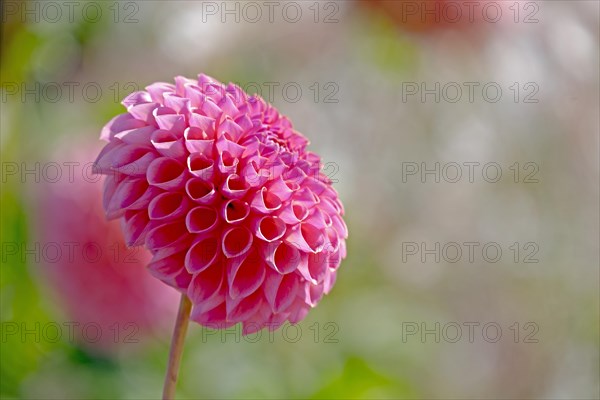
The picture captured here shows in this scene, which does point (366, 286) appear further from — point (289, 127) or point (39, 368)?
point (289, 127)

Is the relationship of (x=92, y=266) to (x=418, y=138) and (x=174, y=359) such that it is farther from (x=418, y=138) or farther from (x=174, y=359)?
(x=418, y=138)

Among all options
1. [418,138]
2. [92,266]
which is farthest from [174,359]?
[418,138]

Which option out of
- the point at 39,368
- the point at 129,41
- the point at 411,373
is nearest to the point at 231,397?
the point at 39,368

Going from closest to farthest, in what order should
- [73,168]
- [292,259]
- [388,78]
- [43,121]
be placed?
1. [292,259]
2. [73,168]
3. [43,121]
4. [388,78]

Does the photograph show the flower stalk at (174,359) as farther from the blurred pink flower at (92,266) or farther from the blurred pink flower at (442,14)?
the blurred pink flower at (442,14)

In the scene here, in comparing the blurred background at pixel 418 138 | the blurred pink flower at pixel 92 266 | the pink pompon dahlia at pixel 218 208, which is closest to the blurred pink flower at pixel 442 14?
the blurred background at pixel 418 138

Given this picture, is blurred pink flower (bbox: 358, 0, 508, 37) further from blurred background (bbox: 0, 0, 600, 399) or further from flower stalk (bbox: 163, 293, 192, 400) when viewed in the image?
flower stalk (bbox: 163, 293, 192, 400)

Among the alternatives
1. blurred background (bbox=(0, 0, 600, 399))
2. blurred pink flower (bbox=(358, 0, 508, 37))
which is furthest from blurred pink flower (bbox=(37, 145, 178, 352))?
blurred pink flower (bbox=(358, 0, 508, 37))
